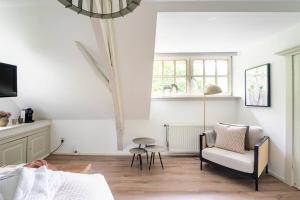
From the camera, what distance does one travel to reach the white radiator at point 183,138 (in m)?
3.79

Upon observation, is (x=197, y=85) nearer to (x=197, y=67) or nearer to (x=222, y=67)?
(x=197, y=67)

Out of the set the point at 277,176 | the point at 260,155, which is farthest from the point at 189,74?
the point at 277,176

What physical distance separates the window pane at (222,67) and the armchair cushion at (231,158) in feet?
5.67

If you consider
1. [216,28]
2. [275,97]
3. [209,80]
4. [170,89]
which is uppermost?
[216,28]

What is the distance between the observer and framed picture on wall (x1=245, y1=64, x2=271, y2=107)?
295cm

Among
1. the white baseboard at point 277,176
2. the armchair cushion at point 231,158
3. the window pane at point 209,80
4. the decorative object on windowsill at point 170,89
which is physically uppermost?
the window pane at point 209,80

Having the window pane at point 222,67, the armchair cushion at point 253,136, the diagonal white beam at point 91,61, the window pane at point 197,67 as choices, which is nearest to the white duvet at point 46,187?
the diagonal white beam at point 91,61

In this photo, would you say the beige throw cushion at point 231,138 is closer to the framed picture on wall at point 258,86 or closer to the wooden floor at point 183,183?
the wooden floor at point 183,183

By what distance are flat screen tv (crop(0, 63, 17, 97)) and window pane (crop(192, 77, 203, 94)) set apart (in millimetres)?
3210

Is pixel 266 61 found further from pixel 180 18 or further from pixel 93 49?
pixel 93 49

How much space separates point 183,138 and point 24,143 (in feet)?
9.27

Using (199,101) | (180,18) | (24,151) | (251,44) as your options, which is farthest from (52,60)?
(251,44)

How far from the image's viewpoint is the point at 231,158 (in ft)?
8.95

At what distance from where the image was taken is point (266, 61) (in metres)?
3.01
